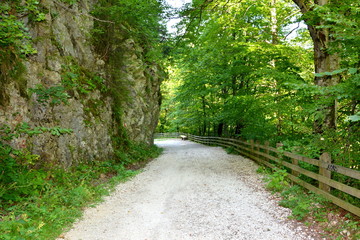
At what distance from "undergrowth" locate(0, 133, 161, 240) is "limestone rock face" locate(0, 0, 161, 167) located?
583 millimetres

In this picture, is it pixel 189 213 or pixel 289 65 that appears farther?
pixel 289 65

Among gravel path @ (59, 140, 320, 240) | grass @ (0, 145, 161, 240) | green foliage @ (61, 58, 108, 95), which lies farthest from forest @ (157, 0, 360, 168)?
grass @ (0, 145, 161, 240)

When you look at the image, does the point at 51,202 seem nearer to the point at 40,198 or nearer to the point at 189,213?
the point at 40,198

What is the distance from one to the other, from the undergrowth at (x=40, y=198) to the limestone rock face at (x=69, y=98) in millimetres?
583

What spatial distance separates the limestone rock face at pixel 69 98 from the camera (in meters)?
6.16

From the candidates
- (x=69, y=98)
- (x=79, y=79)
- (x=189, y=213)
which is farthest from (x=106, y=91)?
(x=189, y=213)

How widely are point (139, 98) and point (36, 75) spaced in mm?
7901

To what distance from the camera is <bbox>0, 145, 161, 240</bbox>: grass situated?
3830 mm

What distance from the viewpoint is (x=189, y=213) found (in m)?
4.96

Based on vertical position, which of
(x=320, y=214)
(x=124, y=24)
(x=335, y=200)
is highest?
(x=124, y=24)

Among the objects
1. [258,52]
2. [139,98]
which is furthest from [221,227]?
[139,98]

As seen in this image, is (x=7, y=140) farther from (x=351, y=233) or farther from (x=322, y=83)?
(x=322, y=83)

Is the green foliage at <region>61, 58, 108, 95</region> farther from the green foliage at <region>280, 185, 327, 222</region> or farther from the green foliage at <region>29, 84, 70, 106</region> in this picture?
the green foliage at <region>280, 185, 327, 222</region>

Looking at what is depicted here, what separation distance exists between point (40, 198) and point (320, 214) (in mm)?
5460
